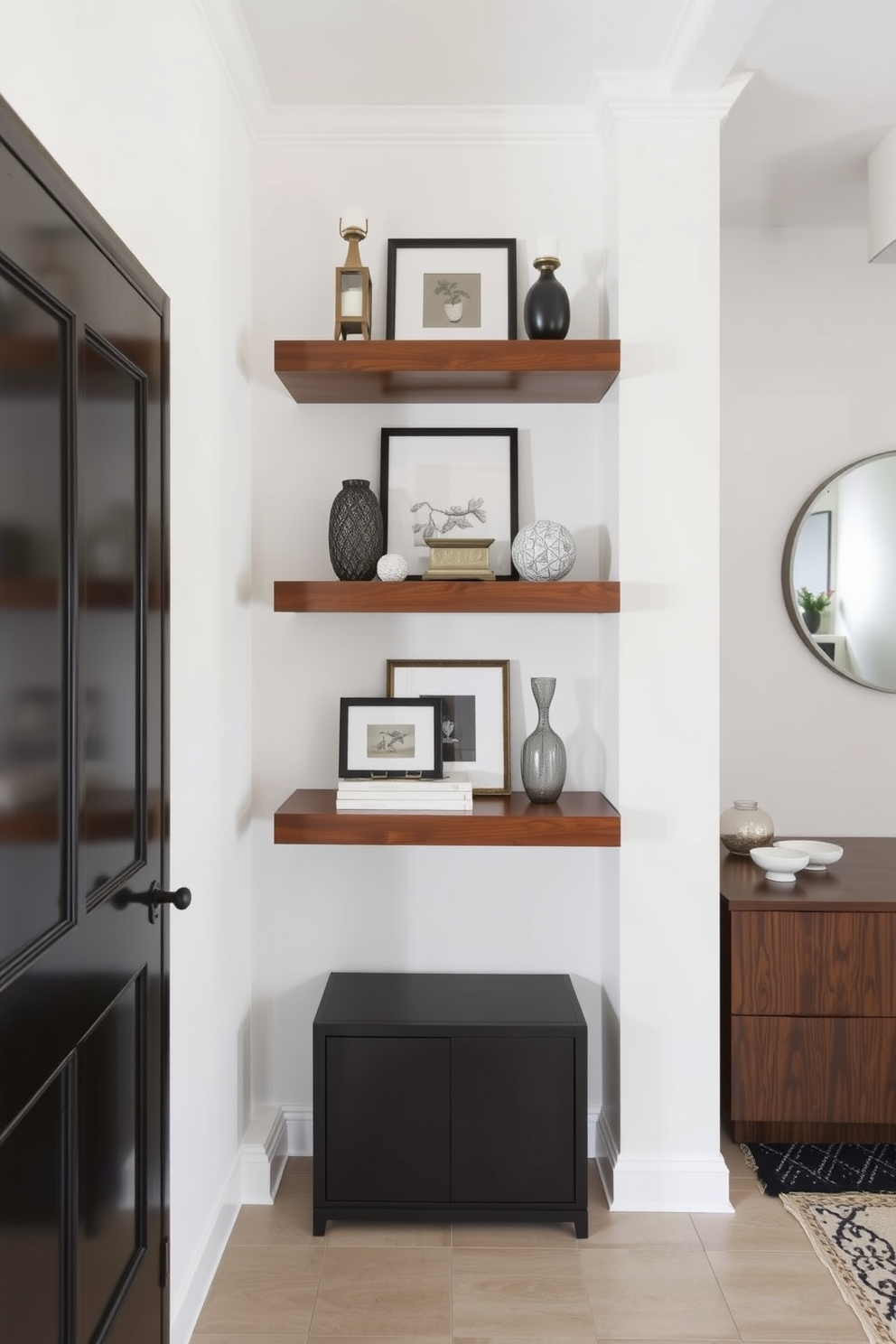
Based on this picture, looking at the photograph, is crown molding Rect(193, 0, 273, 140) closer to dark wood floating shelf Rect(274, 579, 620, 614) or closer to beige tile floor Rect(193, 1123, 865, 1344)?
dark wood floating shelf Rect(274, 579, 620, 614)

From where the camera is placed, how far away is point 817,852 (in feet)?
8.60

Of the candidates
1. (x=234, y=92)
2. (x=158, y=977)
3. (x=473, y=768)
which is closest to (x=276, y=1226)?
(x=158, y=977)

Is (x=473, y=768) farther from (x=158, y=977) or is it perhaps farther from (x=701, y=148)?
(x=701, y=148)

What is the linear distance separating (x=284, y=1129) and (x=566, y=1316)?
0.90 meters

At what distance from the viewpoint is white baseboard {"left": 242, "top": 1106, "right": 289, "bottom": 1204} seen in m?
2.27

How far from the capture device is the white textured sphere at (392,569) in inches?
89.0

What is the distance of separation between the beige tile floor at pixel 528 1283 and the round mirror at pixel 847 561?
167cm

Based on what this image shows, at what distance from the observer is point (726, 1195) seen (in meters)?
2.24

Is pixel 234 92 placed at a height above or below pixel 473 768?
above

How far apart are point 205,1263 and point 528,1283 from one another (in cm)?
68

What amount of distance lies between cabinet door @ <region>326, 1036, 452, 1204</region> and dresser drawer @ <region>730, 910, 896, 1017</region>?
81 cm

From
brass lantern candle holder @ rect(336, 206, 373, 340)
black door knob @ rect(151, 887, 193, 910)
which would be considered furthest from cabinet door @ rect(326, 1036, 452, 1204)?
brass lantern candle holder @ rect(336, 206, 373, 340)

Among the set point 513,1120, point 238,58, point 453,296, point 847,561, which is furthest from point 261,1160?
point 238,58

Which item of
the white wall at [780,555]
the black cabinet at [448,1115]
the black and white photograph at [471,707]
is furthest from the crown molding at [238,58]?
the black cabinet at [448,1115]
